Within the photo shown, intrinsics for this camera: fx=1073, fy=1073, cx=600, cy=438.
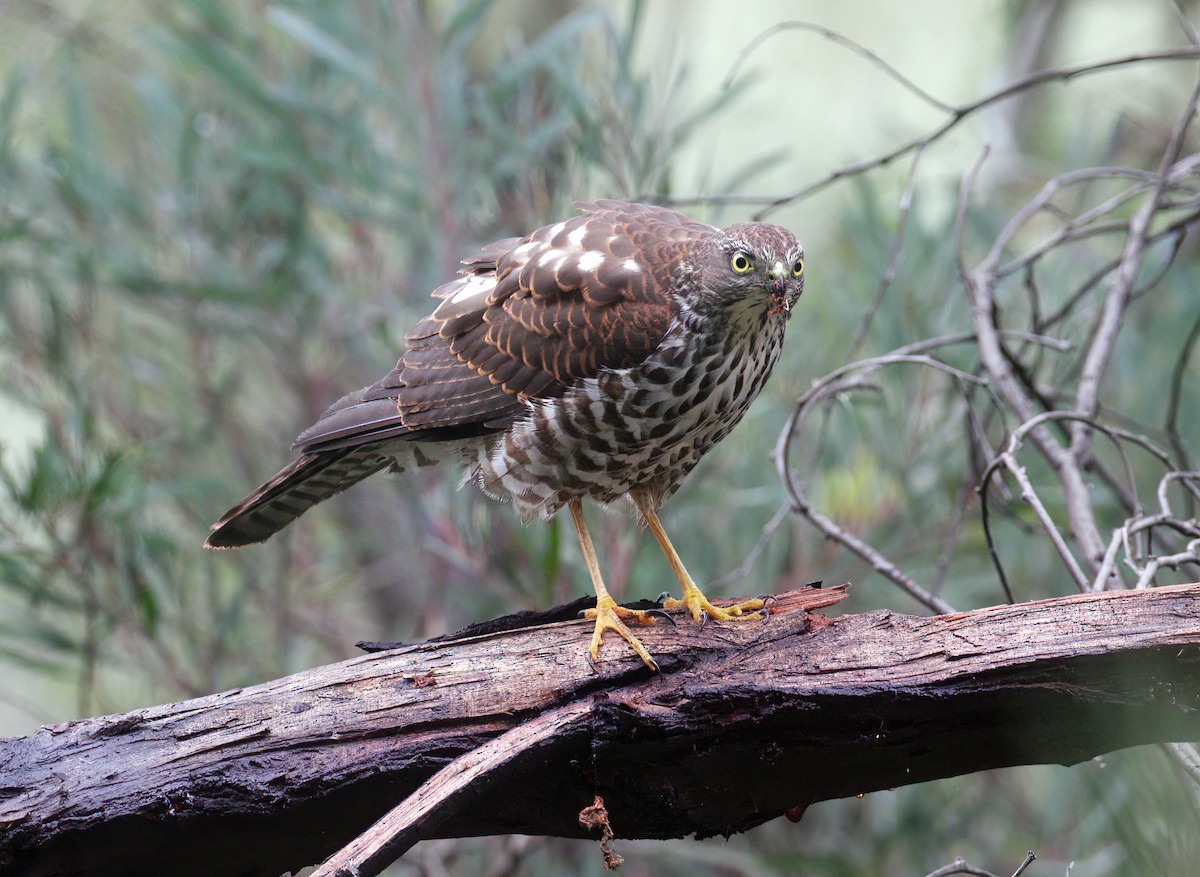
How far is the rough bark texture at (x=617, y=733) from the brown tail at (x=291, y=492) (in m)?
0.80

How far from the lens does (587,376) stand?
2.84 m

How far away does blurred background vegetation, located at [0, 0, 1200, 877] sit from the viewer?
4293mm

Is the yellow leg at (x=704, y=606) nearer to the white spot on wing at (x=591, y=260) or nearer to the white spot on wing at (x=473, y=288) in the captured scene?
the white spot on wing at (x=591, y=260)

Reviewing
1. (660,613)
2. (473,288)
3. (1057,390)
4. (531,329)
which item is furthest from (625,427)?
(1057,390)

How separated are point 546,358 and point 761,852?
302 cm

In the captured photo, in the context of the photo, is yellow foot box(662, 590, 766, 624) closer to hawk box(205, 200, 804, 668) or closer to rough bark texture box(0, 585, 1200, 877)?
hawk box(205, 200, 804, 668)

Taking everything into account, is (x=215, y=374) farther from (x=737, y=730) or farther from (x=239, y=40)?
(x=737, y=730)

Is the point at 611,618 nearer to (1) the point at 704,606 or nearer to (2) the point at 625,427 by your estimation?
(1) the point at 704,606

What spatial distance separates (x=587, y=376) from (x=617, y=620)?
66 centimetres

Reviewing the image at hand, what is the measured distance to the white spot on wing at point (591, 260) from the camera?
2.87 m

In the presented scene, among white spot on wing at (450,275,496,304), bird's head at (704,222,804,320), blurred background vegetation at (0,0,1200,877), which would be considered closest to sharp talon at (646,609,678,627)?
blurred background vegetation at (0,0,1200,877)

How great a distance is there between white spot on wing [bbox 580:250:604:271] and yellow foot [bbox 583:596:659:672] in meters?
0.87

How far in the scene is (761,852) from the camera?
4883 mm

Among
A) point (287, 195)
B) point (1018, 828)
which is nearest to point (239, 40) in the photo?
point (287, 195)
